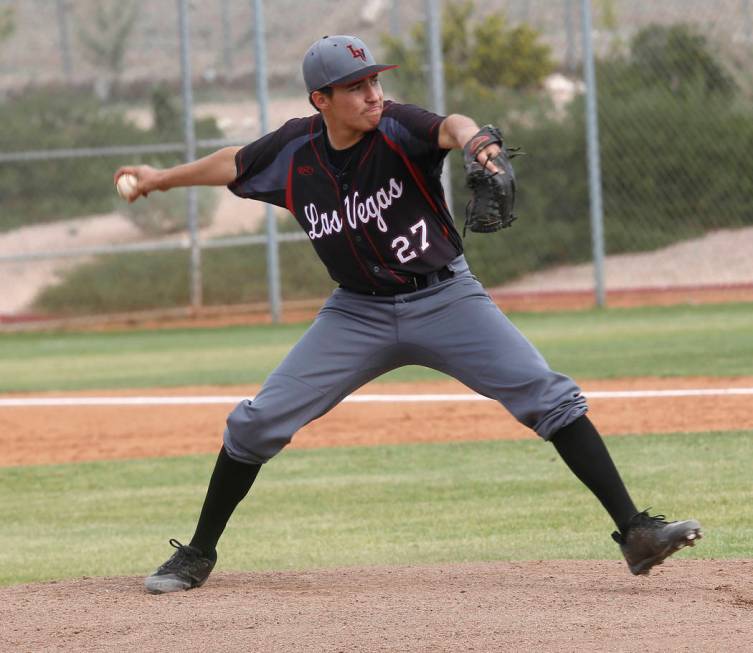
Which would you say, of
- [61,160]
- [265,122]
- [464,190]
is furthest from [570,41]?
[61,160]

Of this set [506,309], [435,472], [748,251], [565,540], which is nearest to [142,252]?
[506,309]

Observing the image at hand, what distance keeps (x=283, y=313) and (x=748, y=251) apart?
630 cm

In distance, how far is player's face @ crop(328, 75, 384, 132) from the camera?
4746mm

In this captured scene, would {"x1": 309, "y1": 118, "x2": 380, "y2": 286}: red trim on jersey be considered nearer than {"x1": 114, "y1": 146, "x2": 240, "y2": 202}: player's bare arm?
Yes

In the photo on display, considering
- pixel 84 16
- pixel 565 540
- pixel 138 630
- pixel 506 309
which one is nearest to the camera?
pixel 138 630

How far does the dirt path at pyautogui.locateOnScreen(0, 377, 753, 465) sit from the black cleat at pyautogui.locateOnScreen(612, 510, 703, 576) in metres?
3.77

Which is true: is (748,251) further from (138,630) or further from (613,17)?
(138,630)

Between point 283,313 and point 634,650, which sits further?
point 283,313

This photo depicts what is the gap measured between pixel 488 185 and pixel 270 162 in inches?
42.6

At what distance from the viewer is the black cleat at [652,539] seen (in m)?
4.57

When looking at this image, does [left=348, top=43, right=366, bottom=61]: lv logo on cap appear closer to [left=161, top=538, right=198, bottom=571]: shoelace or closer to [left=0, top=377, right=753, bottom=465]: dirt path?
[left=161, top=538, right=198, bottom=571]: shoelace

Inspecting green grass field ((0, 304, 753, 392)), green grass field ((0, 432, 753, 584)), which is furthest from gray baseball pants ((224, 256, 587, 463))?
green grass field ((0, 304, 753, 392))

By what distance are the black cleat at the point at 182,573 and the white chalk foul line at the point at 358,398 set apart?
187 inches

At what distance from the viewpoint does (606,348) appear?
41.3ft
